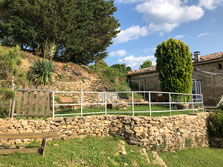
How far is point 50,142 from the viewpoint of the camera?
568 cm

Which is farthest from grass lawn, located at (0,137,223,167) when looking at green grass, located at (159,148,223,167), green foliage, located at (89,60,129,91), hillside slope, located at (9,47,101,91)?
green foliage, located at (89,60,129,91)

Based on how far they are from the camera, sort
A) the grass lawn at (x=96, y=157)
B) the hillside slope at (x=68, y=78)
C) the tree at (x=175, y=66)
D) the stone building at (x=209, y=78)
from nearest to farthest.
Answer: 1. the grass lawn at (x=96, y=157)
2. the tree at (x=175, y=66)
3. the stone building at (x=209, y=78)
4. the hillside slope at (x=68, y=78)

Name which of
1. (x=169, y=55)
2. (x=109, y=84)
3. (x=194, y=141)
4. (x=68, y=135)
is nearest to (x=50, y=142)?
(x=68, y=135)

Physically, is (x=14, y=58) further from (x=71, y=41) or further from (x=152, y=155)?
(x=71, y=41)

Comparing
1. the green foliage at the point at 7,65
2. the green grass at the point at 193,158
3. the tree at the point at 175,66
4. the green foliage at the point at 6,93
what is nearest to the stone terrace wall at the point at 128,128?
the green grass at the point at 193,158

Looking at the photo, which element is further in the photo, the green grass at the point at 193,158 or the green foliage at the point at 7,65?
the green grass at the point at 193,158

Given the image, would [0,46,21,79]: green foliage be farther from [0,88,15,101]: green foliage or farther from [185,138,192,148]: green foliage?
[185,138,192,148]: green foliage

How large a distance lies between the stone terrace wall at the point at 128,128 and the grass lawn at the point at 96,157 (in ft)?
1.25

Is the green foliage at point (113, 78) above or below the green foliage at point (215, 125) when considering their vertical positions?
above

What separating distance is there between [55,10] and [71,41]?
11.2 feet

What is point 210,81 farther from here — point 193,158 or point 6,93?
point 6,93

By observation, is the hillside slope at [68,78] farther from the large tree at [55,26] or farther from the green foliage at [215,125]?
the green foliage at [215,125]

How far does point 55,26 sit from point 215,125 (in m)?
16.0

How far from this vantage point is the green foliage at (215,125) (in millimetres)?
9516
